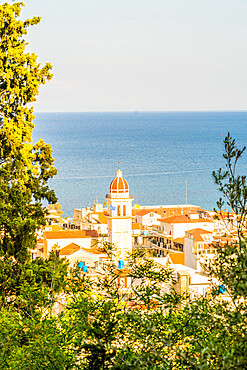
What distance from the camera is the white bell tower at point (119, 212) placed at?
3028 cm

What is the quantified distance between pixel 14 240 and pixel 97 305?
3447 mm

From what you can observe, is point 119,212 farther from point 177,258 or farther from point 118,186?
point 177,258

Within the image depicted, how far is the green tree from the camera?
1051 centimetres

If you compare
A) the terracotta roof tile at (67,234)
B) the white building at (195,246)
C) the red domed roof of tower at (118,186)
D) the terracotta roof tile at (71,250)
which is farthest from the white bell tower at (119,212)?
the white building at (195,246)

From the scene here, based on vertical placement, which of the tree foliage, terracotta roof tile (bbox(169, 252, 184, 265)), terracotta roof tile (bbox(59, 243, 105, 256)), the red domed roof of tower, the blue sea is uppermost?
the blue sea

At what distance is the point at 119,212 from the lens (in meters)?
31.0

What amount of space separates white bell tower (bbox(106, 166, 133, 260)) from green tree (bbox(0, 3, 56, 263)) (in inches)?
743

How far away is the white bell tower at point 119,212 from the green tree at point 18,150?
1888cm

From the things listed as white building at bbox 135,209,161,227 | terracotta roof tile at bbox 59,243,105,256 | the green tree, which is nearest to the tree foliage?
the green tree

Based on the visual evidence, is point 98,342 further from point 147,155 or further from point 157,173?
point 147,155

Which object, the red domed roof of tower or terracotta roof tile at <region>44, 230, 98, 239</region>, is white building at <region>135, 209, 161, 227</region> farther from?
the red domed roof of tower

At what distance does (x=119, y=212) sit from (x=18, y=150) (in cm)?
2032

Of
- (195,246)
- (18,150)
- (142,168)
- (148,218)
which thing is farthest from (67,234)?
(142,168)

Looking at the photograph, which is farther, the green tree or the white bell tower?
the white bell tower
